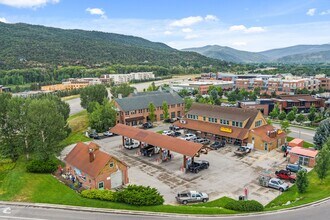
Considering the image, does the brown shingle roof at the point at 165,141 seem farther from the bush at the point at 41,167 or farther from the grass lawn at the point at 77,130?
the bush at the point at 41,167

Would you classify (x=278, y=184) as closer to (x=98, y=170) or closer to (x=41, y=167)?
(x=98, y=170)

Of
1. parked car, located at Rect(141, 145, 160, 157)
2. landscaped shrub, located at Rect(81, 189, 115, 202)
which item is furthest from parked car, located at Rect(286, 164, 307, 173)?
landscaped shrub, located at Rect(81, 189, 115, 202)

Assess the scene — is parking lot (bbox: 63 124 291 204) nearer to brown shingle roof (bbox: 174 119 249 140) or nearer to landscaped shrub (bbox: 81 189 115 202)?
brown shingle roof (bbox: 174 119 249 140)

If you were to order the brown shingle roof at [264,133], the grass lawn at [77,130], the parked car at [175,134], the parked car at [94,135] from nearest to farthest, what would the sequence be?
1. the brown shingle roof at [264,133]
2. the grass lawn at [77,130]
3. the parked car at [94,135]
4. the parked car at [175,134]

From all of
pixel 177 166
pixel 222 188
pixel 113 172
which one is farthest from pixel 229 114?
pixel 113 172

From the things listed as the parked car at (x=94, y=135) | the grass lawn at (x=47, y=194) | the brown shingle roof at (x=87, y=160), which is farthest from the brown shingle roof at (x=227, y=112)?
the brown shingle roof at (x=87, y=160)

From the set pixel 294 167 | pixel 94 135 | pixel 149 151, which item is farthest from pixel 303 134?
pixel 94 135
